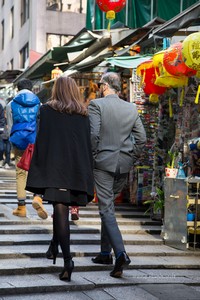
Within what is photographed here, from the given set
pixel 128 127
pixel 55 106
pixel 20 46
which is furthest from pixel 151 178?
pixel 20 46

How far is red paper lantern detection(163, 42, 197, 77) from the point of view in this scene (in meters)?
9.12

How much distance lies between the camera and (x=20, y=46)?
39.2m

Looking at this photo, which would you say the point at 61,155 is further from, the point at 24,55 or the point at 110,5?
the point at 24,55

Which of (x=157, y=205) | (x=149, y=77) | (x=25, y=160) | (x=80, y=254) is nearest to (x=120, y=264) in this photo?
(x=80, y=254)

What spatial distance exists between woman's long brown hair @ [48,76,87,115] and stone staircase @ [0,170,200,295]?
1.66 m

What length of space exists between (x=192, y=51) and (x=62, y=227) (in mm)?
2918

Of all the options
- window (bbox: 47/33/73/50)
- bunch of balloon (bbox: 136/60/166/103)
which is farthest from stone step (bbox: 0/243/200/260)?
window (bbox: 47/33/73/50)

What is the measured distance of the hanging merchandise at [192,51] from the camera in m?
8.41

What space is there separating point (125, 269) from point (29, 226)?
2366 millimetres

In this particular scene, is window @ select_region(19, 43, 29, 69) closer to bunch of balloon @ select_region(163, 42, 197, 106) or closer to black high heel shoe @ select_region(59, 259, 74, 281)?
bunch of balloon @ select_region(163, 42, 197, 106)

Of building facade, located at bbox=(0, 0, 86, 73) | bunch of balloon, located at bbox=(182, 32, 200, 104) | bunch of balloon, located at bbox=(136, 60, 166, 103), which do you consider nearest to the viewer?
bunch of balloon, located at bbox=(182, 32, 200, 104)

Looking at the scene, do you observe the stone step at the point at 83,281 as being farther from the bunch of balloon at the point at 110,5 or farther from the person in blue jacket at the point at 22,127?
the bunch of balloon at the point at 110,5

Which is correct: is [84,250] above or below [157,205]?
below

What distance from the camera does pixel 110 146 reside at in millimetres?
7559
